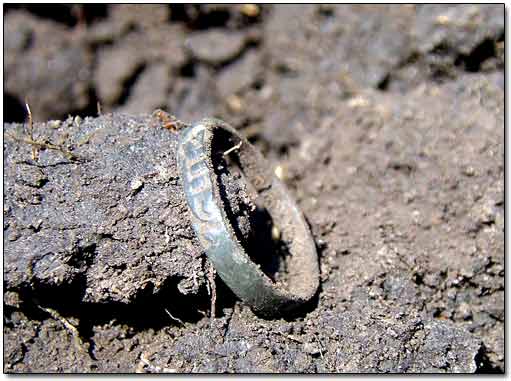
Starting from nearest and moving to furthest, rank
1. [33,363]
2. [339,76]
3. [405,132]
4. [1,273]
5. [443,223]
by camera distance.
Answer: [1,273]
[33,363]
[443,223]
[405,132]
[339,76]

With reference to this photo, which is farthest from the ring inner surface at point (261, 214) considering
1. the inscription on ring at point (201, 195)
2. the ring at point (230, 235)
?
the inscription on ring at point (201, 195)

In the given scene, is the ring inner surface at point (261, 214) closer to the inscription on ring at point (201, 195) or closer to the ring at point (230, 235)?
the ring at point (230, 235)

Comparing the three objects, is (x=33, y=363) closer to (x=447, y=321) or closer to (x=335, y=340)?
(x=335, y=340)

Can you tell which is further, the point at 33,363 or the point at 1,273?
the point at 33,363

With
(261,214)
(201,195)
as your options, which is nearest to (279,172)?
(261,214)

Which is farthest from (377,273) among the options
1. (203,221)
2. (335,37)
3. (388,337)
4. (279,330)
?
(335,37)

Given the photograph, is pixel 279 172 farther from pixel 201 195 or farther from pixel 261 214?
pixel 201 195
